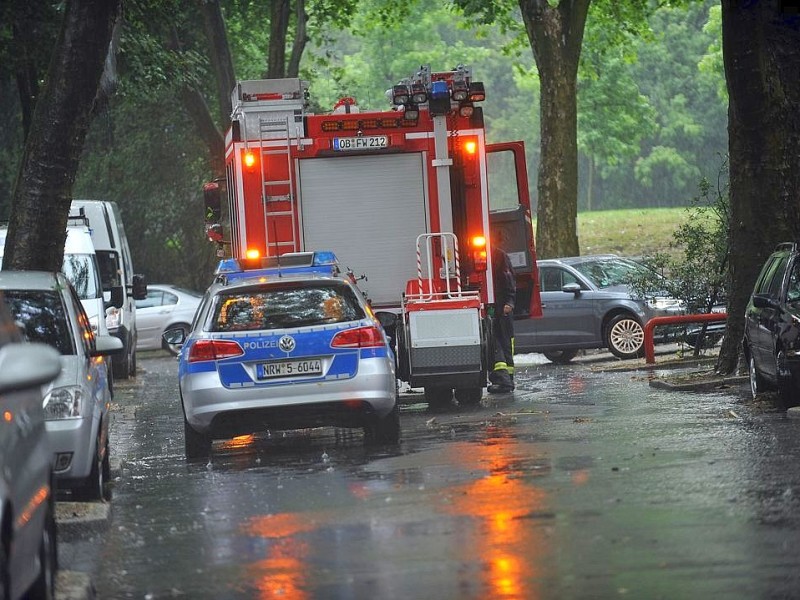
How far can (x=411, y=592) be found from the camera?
24.4 feet

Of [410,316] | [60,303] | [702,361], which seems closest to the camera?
[60,303]

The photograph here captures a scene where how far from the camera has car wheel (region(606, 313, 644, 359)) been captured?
24.5 m

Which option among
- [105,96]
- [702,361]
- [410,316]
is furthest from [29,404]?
[702,361]

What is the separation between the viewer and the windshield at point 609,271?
81.7 ft

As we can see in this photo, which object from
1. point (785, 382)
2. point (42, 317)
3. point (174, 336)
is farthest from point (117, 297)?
point (42, 317)

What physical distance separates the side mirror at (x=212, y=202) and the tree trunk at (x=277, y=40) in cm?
1134

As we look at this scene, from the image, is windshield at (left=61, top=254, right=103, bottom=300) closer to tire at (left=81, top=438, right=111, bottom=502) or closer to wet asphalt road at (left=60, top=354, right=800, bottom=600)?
wet asphalt road at (left=60, top=354, right=800, bottom=600)

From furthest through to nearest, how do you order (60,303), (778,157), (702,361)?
(702,361) → (778,157) → (60,303)

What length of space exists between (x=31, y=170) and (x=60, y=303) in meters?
6.25

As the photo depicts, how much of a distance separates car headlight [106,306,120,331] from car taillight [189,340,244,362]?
1198cm

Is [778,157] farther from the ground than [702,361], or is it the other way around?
[778,157]

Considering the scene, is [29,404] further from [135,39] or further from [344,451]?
[135,39]

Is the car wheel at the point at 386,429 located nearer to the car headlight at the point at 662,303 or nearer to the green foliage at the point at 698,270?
the green foliage at the point at 698,270

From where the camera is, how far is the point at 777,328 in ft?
48.9
